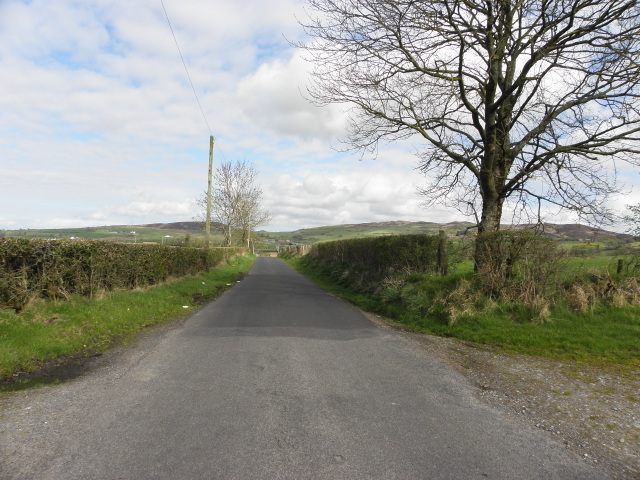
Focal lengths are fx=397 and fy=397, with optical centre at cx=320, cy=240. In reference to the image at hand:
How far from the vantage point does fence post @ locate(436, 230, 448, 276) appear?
11.6 meters

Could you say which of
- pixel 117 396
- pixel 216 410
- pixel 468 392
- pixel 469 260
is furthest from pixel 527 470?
pixel 469 260

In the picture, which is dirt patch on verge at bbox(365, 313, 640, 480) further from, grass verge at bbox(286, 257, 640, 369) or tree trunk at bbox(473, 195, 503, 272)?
tree trunk at bbox(473, 195, 503, 272)

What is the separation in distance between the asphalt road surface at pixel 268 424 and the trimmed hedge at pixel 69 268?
3.05 meters

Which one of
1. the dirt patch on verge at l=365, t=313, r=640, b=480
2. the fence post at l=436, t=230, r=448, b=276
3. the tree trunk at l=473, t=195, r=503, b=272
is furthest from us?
the fence post at l=436, t=230, r=448, b=276

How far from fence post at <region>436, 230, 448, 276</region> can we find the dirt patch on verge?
441 centimetres

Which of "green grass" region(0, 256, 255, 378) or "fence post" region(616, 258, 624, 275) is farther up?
"fence post" region(616, 258, 624, 275)

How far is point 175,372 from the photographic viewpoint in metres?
5.50

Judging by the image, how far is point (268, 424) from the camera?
3885 mm

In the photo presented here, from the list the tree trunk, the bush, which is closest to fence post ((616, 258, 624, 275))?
the bush

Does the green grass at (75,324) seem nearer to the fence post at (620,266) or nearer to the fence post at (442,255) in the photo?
the fence post at (442,255)

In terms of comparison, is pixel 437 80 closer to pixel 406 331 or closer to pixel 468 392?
pixel 406 331

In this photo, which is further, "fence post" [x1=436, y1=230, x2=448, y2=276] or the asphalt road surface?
"fence post" [x1=436, y1=230, x2=448, y2=276]

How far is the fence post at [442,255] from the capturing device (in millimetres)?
11602

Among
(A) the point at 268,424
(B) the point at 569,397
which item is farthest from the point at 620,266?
(A) the point at 268,424
